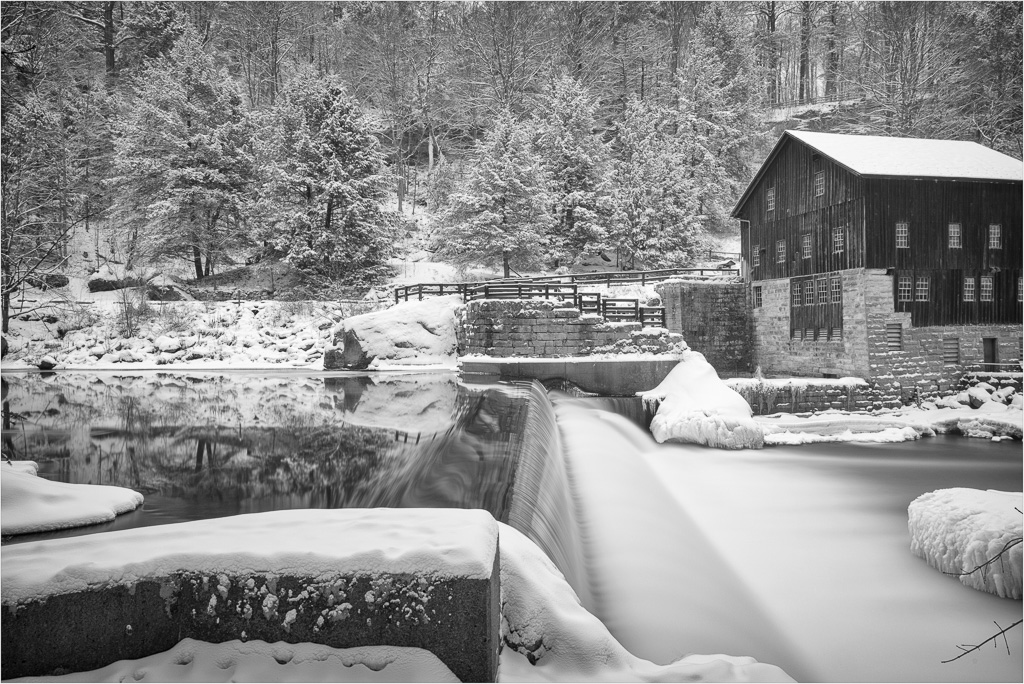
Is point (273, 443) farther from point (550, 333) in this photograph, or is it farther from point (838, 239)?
point (838, 239)

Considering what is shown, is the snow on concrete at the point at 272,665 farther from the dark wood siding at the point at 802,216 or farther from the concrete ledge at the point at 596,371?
the dark wood siding at the point at 802,216

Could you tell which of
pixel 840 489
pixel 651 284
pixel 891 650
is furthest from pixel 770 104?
pixel 891 650

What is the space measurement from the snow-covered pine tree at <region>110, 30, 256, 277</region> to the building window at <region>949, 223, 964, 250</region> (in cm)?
3009

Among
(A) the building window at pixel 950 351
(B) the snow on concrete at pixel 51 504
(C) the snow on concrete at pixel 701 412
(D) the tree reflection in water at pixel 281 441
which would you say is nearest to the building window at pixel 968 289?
(A) the building window at pixel 950 351

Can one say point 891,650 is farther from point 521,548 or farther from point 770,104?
point 770,104

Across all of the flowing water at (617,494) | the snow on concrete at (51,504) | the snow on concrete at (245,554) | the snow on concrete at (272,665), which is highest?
the snow on concrete at (245,554)

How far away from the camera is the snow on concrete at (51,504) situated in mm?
4289

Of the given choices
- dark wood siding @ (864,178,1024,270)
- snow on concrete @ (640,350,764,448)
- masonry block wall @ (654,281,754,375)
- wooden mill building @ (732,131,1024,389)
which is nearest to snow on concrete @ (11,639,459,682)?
snow on concrete @ (640,350,764,448)

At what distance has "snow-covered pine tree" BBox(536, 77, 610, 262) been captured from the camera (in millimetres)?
32250

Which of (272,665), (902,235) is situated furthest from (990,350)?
(272,665)

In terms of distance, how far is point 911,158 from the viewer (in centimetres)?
2228

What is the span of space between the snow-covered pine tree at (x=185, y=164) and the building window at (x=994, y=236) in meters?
31.5

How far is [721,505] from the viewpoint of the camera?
11.9m

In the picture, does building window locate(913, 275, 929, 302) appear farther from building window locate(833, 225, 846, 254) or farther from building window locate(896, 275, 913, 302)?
building window locate(833, 225, 846, 254)
